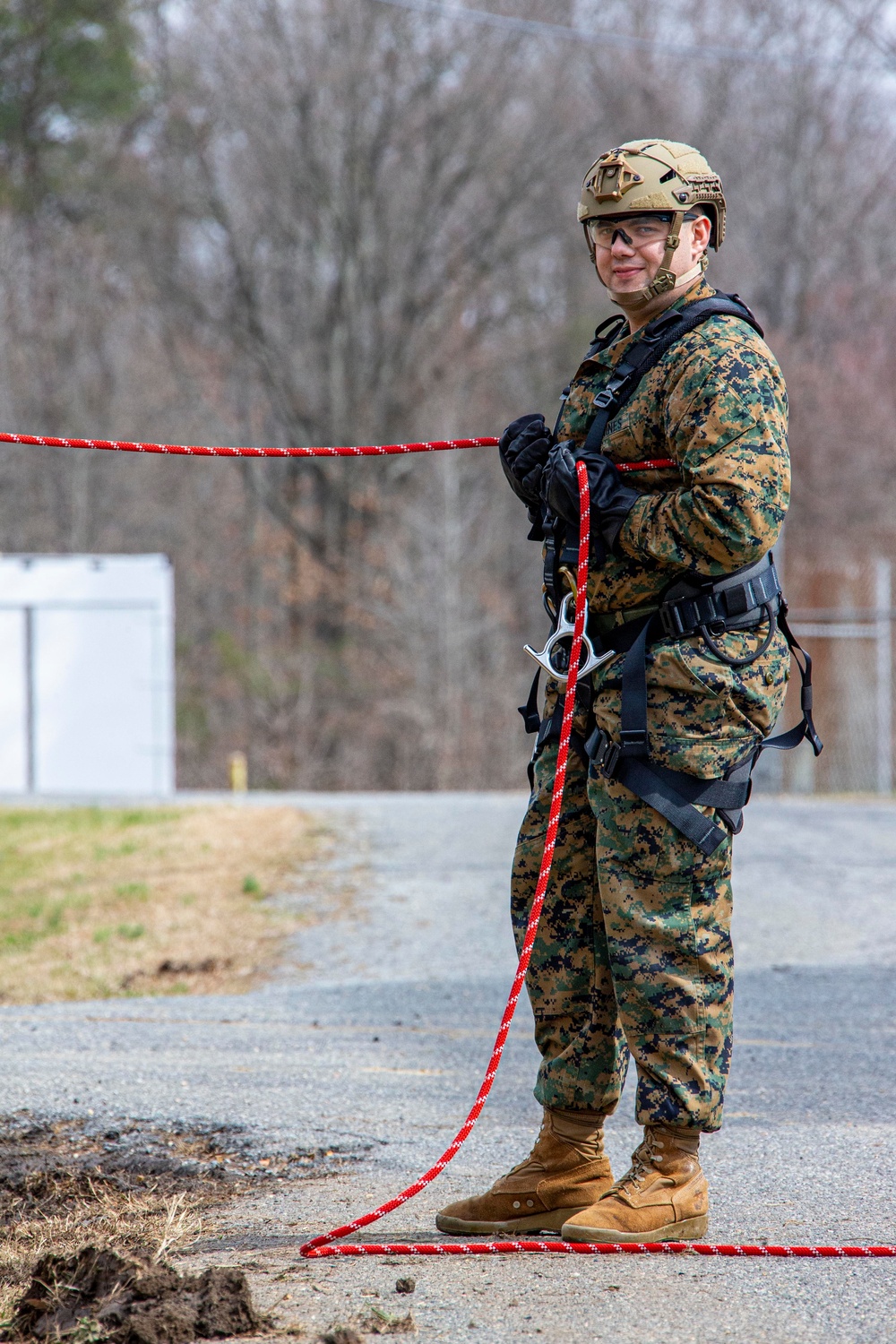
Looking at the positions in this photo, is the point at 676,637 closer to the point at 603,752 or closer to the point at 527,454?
the point at 603,752

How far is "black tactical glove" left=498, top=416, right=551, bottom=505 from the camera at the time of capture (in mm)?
3348

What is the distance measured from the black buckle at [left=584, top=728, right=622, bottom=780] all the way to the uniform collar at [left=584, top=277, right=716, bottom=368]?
87cm

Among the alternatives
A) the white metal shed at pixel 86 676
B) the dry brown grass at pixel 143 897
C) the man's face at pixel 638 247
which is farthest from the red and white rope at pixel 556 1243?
the white metal shed at pixel 86 676

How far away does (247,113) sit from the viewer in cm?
2534

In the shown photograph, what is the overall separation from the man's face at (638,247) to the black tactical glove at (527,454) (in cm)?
36

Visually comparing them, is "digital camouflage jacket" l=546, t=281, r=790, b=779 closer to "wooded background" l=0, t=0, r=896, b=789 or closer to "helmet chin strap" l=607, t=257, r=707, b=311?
"helmet chin strap" l=607, t=257, r=707, b=311

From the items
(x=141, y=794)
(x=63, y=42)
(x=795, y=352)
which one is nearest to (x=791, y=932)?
(x=141, y=794)

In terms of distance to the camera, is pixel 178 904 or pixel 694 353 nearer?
pixel 694 353

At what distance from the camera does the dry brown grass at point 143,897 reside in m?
7.50

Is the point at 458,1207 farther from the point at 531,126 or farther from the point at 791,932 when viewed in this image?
the point at 531,126

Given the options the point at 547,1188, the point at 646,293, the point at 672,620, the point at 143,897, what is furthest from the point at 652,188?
the point at 143,897

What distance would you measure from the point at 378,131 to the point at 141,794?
582 inches

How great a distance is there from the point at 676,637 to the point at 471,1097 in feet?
7.29

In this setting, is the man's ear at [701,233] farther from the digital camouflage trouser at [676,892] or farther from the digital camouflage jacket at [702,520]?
the digital camouflage trouser at [676,892]
